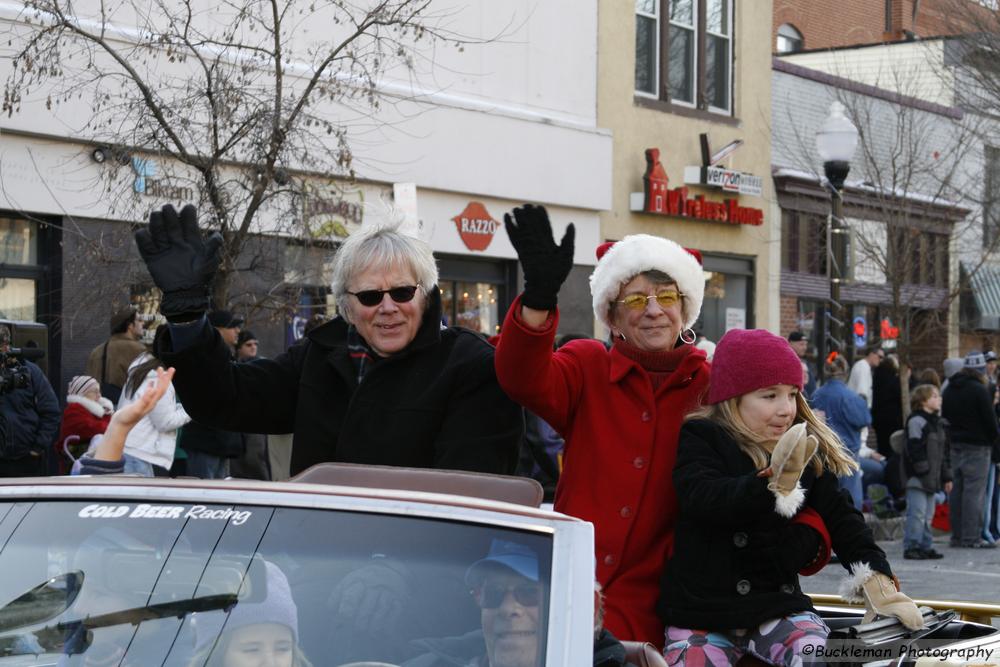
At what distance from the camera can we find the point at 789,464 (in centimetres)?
389

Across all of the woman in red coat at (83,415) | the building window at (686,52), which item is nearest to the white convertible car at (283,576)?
the woman in red coat at (83,415)

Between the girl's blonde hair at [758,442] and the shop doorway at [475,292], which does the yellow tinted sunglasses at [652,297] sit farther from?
the shop doorway at [475,292]

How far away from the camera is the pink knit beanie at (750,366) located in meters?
4.31

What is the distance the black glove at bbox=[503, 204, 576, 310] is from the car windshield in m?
1.31

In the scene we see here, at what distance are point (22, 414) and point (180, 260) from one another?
21.3 ft

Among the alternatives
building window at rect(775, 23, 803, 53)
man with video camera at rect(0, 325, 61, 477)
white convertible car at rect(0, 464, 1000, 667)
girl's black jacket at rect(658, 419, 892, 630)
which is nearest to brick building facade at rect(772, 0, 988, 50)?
building window at rect(775, 23, 803, 53)

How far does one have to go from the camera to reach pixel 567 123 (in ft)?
64.6

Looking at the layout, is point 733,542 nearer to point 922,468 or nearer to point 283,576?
point 283,576

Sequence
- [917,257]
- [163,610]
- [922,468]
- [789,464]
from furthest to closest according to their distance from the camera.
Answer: [917,257]
[922,468]
[789,464]
[163,610]

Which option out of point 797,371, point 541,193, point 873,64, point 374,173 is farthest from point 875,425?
point 797,371

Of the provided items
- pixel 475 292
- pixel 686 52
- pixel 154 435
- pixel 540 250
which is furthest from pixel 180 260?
pixel 686 52

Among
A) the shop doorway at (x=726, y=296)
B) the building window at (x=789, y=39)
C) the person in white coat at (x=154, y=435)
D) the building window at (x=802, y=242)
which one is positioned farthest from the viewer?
the building window at (x=789, y=39)

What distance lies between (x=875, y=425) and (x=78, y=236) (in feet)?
37.8

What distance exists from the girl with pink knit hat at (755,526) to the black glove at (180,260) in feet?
4.77
